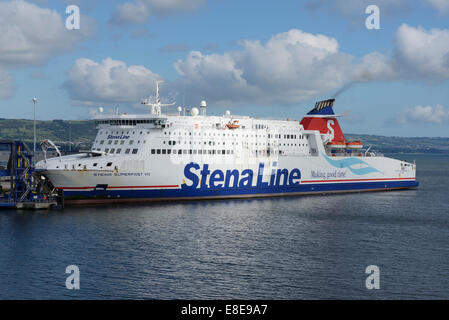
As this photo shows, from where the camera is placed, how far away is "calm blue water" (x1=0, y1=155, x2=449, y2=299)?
20.9 meters

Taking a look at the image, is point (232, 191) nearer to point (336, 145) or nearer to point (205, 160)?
point (205, 160)

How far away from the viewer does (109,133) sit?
43.7 m

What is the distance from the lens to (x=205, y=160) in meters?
43.4

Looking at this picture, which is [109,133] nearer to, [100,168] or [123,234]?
[100,168]

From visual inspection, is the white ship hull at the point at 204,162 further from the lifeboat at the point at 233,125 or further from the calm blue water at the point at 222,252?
the calm blue water at the point at 222,252

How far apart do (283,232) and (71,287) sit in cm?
1443

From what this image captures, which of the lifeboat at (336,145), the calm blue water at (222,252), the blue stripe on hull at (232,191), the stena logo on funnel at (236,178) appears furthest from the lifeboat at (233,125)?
the lifeboat at (336,145)

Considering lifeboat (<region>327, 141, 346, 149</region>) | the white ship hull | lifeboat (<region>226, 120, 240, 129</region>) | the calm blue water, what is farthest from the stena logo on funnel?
lifeboat (<region>327, 141, 346, 149</region>)

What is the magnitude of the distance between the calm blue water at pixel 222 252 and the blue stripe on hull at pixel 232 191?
5.07ft

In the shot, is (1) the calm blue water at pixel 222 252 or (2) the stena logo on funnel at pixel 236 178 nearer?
(1) the calm blue water at pixel 222 252

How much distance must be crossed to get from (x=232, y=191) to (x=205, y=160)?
3.88 meters

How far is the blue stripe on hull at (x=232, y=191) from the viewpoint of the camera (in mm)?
39812

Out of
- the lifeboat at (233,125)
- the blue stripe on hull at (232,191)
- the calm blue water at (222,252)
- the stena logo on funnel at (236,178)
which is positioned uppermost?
the lifeboat at (233,125)
